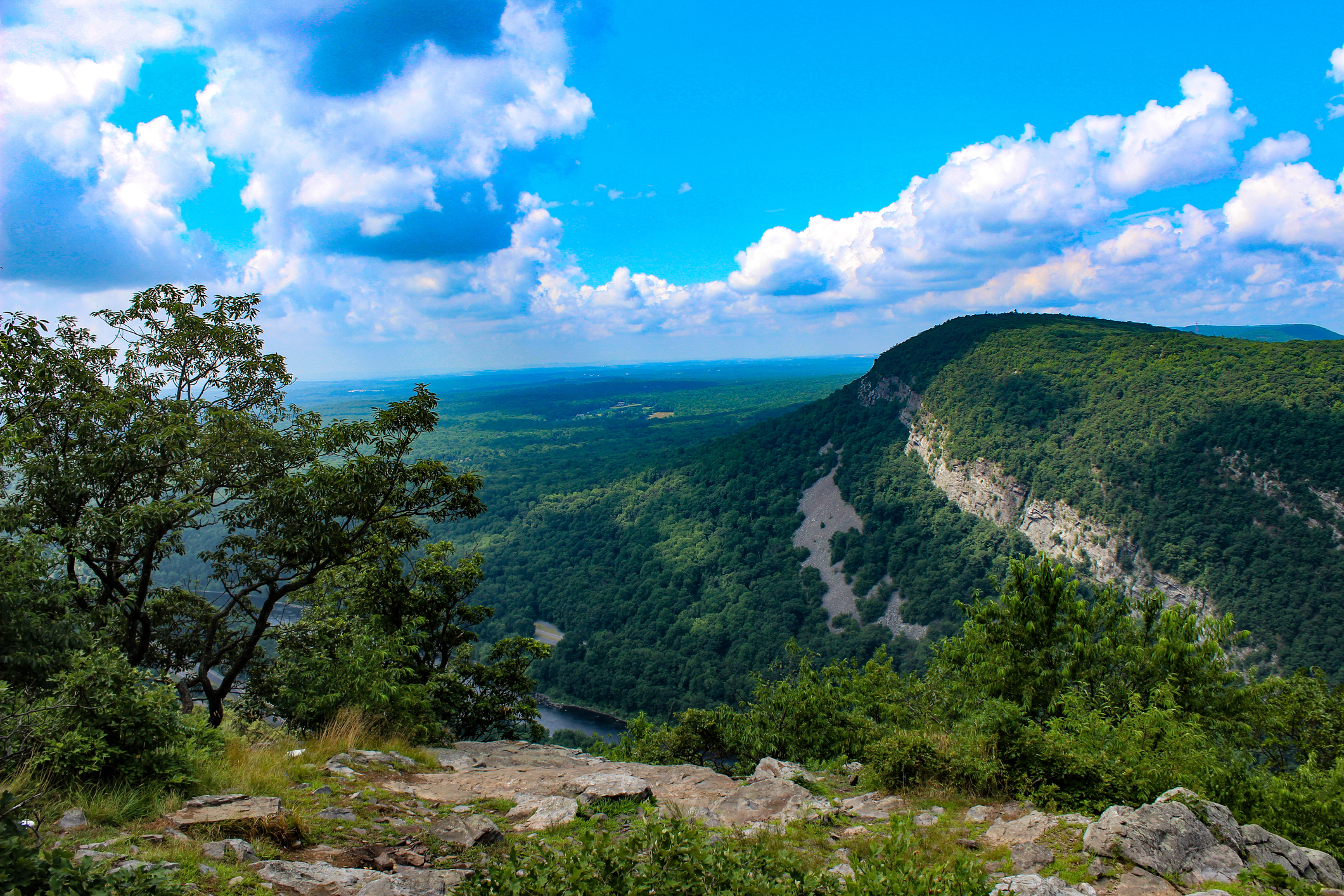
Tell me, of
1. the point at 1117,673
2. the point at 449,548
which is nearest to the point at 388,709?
the point at 449,548

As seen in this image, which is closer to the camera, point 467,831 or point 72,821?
point 72,821

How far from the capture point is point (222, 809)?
20.8ft

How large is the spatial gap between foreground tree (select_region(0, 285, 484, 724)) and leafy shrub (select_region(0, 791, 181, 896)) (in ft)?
23.8

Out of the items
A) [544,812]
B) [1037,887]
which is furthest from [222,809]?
[1037,887]

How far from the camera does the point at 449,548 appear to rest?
2111 cm

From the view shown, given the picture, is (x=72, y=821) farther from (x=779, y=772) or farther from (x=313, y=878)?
(x=779, y=772)

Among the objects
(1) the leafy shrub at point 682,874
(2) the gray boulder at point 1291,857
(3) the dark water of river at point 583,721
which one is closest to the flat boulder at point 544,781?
(1) the leafy shrub at point 682,874

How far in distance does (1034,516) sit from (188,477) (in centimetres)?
10762

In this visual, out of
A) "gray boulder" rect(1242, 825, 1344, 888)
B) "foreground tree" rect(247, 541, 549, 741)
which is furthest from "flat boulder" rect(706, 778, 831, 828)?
"foreground tree" rect(247, 541, 549, 741)

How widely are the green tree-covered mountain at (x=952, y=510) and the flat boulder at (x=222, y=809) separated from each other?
227 ft

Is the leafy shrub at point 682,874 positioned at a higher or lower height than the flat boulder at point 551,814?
higher

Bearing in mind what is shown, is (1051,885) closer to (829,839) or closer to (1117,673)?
(829,839)

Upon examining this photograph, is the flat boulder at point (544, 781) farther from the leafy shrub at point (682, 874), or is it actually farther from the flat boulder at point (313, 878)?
the leafy shrub at point (682, 874)

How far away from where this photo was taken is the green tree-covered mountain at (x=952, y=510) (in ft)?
225
